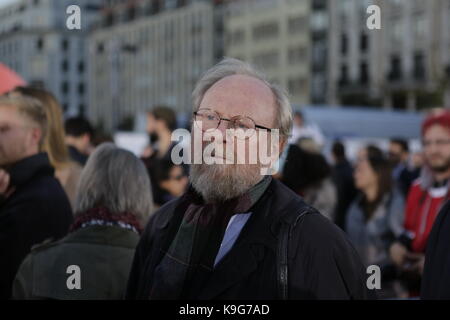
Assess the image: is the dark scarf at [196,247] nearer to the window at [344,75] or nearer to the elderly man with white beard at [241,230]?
the elderly man with white beard at [241,230]

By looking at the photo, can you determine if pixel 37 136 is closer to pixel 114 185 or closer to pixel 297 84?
pixel 114 185

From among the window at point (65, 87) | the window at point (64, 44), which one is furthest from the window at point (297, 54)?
the window at point (65, 87)

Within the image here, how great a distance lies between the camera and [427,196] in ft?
18.5

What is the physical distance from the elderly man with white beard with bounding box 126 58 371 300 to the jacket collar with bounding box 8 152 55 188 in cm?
142

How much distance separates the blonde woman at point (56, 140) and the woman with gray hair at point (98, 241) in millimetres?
890

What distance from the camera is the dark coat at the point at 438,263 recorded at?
2953 millimetres

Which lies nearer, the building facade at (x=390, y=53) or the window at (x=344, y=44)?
the building facade at (x=390, y=53)

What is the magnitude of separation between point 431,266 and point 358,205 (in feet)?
15.1

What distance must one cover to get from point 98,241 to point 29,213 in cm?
50

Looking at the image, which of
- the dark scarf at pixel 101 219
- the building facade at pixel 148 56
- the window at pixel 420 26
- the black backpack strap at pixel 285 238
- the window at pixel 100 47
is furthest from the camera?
the window at pixel 100 47

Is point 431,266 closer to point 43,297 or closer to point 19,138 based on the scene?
point 43,297

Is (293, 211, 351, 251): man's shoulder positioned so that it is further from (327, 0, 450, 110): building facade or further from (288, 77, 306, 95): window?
(288, 77, 306, 95): window

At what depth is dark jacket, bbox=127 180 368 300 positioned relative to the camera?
8.50 feet

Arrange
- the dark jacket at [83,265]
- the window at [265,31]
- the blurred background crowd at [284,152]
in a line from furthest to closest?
the window at [265,31], the blurred background crowd at [284,152], the dark jacket at [83,265]
